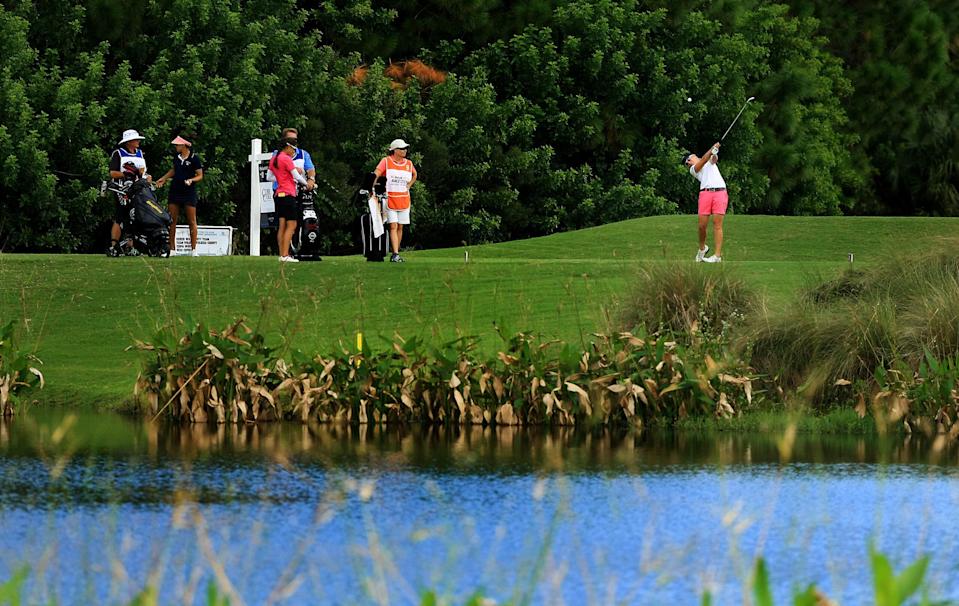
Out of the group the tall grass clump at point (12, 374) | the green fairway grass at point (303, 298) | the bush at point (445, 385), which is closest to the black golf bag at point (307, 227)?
the green fairway grass at point (303, 298)

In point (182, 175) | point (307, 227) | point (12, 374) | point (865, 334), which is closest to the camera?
point (865, 334)

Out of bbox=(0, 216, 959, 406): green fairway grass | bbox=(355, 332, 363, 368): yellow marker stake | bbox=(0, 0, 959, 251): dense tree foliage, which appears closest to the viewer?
bbox=(355, 332, 363, 368): yellow marker stake

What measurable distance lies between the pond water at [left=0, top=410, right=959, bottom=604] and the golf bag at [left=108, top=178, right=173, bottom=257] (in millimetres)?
8223

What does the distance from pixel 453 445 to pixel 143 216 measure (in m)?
10.3

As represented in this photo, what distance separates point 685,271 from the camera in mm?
17438

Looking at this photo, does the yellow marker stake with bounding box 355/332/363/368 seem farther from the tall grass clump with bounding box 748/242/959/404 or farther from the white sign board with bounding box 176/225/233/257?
the white sign board with bounding box 176/225/233/257

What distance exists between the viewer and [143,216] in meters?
23.8

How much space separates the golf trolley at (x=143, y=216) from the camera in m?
23.7

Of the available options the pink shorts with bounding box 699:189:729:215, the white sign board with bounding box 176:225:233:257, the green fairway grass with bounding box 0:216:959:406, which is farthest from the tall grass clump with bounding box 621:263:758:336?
the white sign board with bounding box 176:225:233:257

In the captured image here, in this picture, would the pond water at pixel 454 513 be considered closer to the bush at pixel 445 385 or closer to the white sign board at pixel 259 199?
the bush at pixel 445 385

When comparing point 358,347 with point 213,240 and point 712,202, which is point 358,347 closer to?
point 712,202

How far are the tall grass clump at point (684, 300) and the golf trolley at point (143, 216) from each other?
26.4 feet

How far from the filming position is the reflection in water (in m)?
13.3

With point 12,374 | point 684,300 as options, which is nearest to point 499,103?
point 684,300
